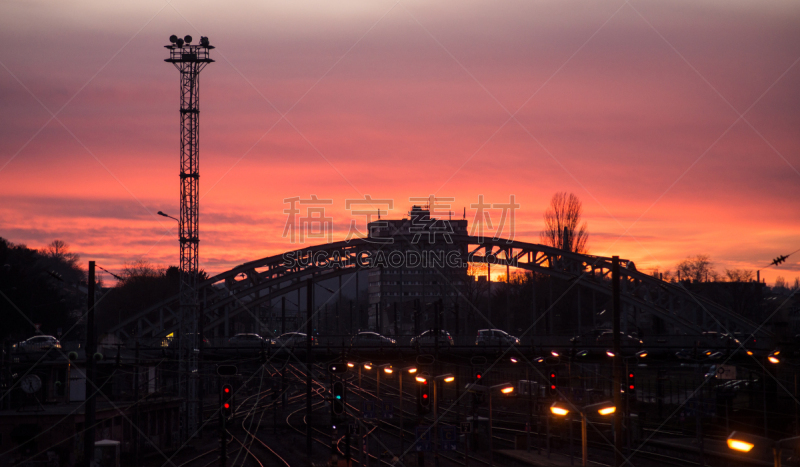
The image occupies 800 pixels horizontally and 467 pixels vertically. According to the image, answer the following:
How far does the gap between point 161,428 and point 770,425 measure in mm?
37932

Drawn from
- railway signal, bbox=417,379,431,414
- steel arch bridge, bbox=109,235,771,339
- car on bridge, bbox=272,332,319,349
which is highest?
steel arch bridge, bbox=109,235,771,339

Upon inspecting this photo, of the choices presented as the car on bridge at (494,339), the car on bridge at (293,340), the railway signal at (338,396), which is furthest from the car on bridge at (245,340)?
the railway signal at (338,396)

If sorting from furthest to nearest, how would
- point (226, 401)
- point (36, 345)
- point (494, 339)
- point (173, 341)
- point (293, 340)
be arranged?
1. point (293, 340)
2. point (36, 345)
3. point (173, 341)
4. point (494, 339)
5. point (226, 401)

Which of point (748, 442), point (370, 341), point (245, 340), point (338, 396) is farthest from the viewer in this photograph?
point (245, 340)

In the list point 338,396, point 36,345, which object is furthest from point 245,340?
point 338,396

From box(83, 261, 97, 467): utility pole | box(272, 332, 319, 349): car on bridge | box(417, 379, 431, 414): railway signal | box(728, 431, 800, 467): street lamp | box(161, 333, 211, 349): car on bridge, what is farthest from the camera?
box(272, 332, 319, 349): car on bridge

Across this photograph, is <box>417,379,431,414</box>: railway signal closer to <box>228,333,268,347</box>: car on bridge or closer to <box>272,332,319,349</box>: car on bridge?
<box>272,332,319,349</box>: car on bridge

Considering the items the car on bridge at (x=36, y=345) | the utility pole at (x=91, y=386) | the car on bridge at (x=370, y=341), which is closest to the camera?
the utility pole at (x=91, y=386)

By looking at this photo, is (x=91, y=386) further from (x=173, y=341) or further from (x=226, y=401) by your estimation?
(x=173, y=341)

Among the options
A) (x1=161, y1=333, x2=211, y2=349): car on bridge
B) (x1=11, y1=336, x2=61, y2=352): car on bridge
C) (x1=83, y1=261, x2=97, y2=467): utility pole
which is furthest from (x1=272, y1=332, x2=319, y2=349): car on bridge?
(x1=83, y1=261, x2=97, y2=467): utility pole

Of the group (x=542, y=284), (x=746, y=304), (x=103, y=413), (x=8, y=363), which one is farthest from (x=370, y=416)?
(x=746, y=304)

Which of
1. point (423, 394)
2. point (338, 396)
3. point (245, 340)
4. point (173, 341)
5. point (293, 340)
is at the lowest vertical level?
point (423, 394)

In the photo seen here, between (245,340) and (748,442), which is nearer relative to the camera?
(748,442)

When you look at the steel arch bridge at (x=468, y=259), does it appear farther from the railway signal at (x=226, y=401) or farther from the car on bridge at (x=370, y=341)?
the railway signal at (x=226, y=401)
